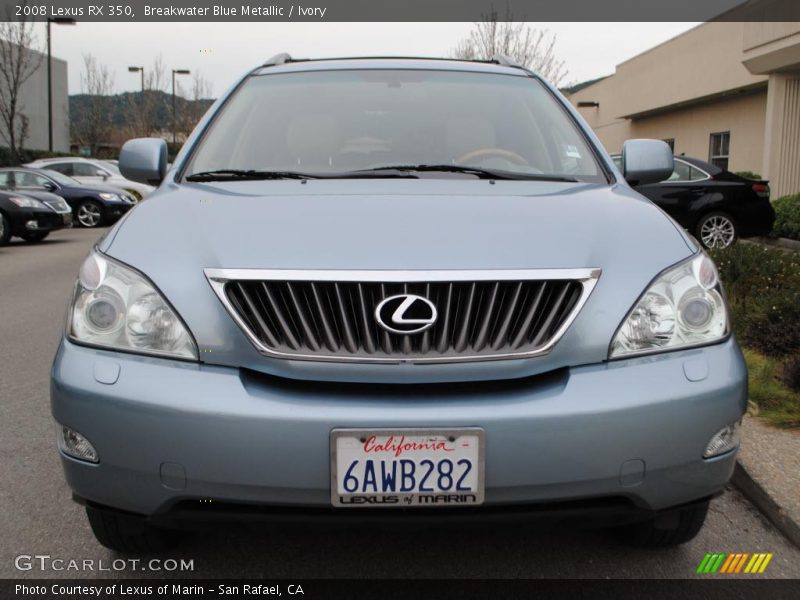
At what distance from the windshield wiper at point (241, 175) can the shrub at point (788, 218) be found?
11.8m

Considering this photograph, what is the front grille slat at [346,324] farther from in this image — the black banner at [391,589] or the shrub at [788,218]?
the shrub at [788,218]

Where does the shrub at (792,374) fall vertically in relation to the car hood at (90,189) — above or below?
below

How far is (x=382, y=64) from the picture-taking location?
3.61 meters

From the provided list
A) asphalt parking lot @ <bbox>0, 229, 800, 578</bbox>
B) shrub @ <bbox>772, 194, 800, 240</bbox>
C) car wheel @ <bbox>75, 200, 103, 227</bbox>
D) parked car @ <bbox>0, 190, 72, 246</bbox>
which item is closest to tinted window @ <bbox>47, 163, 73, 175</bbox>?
car wheel @ <bbox>75, 200, 103, 227</bbox>

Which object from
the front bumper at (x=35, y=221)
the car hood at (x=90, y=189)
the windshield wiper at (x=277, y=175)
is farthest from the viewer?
the car hood at (x=90, y=189)

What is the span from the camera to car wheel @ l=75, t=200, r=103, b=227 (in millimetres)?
18016

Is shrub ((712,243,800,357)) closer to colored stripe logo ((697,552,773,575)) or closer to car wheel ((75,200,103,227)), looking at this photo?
colored stripe logo ((697,552,773,575))

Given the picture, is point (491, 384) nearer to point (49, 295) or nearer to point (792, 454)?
point (792, 454)

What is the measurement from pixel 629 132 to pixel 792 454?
28.3 m

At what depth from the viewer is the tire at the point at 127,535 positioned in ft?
7.50

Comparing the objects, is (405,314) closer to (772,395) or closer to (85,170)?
(772,395)

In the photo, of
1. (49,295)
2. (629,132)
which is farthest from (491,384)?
(629,132)

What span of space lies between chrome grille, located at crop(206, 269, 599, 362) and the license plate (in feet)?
0.66

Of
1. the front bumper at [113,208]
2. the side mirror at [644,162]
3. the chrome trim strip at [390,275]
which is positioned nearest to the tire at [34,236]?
the front bumper at [113,208]
